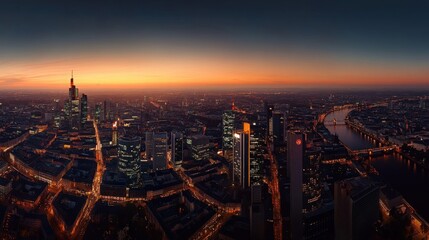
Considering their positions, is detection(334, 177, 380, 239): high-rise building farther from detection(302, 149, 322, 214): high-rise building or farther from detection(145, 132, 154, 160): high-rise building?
detection(145, 132, 154, 160): high-rise building

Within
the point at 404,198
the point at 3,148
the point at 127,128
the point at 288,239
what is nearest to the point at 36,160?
the point at 3,148

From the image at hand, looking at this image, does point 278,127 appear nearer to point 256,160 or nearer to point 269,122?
point 269,122

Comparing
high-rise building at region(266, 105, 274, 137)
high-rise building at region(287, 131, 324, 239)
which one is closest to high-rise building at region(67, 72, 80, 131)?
high-rise building at region(266, 105, 274, 137)

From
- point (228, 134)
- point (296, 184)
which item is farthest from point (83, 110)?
point (296, 184)

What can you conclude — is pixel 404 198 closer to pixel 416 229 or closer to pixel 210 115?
pixel 416 229

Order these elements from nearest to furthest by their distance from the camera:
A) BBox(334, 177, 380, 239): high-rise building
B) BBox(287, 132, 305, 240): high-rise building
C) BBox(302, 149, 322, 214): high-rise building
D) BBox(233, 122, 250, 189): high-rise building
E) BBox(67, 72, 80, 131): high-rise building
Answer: BBox(334, 177, 380, 239): high-rise building
BBox(287, 132, 305, 240): high-rise building
BBox(302, 149, 322, 214): high-rise building
BBox(233, 122, 250, 189): high-rise building
BBox(67, 72, 80, 131): high-rise building

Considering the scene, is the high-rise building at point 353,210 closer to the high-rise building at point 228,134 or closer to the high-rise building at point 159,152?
the high-rise building at point 159,152
